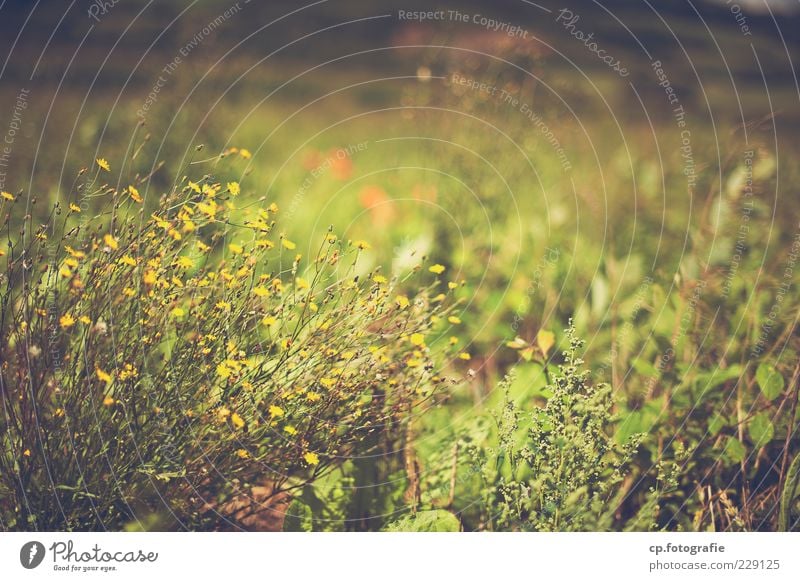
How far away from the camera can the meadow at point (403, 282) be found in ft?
7.19

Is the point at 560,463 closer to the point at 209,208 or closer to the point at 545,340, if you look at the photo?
the point at 545,340

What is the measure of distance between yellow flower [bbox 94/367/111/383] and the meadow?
14mm

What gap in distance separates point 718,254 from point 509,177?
3.02 ft

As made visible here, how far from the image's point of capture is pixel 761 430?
2.48 meters

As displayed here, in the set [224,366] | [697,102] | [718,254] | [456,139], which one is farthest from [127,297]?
[697,102]

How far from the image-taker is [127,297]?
2.17 metres

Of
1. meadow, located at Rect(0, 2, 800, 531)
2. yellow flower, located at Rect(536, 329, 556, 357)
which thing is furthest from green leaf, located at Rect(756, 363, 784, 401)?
yellow flower, located at Rect(536, 329, 556, 357)
